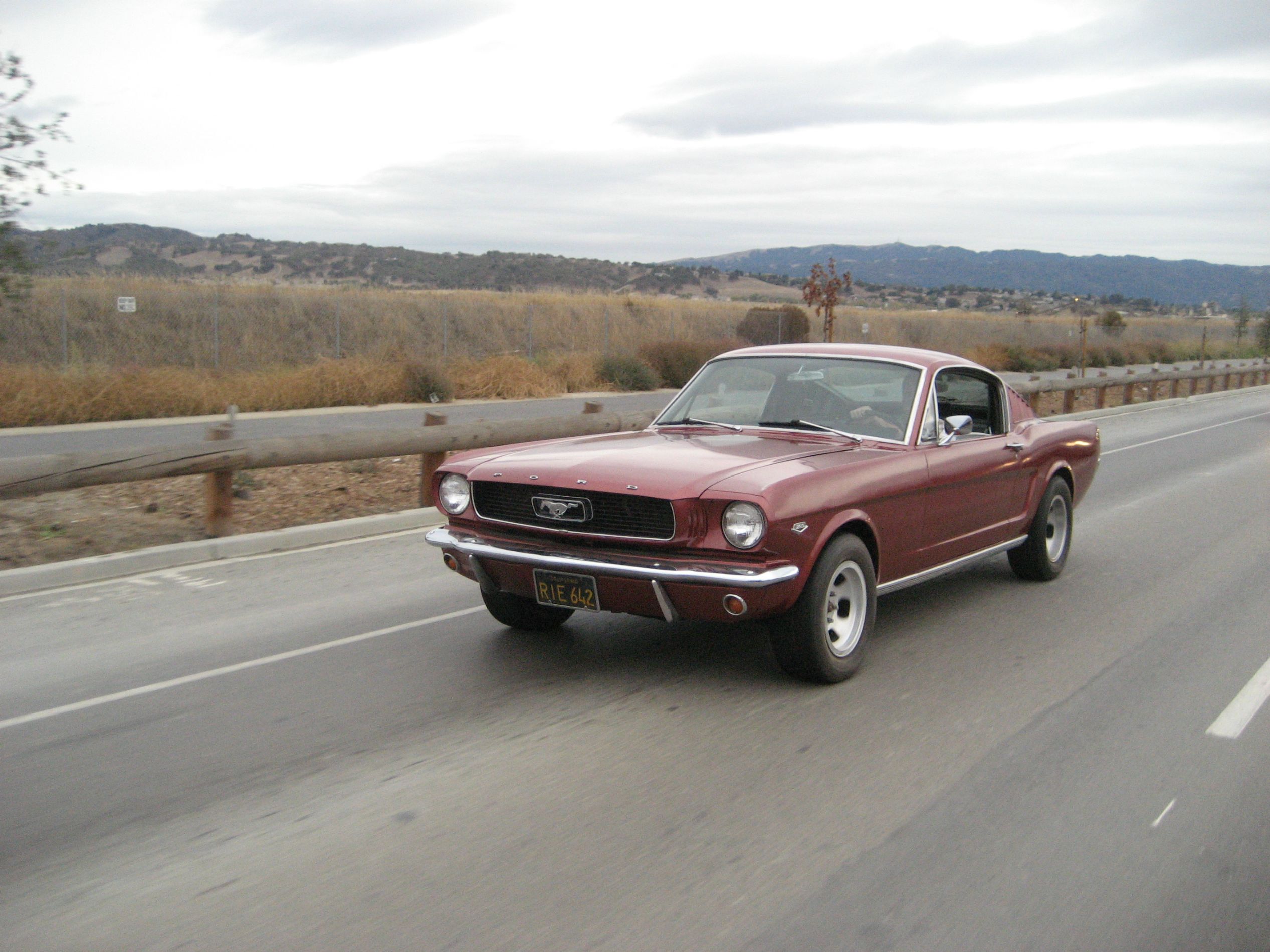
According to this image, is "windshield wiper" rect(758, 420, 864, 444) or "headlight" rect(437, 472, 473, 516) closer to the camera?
"headlight" rect(437, 472, 473, 516)

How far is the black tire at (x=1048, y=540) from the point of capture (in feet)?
26.6

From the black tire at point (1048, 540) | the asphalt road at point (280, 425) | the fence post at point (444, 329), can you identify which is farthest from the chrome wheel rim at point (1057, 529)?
the fence post at point (444, 329)

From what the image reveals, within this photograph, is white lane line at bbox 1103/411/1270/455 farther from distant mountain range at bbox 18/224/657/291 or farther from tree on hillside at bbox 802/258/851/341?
distant mountain range at bbox 18/224/657/291

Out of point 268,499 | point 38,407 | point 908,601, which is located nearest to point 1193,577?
point 908,601

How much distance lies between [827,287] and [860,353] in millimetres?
30665

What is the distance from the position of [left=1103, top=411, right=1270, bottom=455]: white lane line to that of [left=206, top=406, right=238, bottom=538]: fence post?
505 inches

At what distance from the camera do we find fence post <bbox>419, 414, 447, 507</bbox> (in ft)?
36.8

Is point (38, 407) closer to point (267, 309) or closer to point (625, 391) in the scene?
point (625, 391)

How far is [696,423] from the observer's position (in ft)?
23.3

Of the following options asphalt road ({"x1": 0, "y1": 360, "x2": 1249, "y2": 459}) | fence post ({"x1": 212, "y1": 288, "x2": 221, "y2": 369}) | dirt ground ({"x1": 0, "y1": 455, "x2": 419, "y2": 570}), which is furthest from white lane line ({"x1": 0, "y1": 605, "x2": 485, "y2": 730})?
fence post ({"x1": 212, "y1": 288, "x2": 221, "y2": 369})

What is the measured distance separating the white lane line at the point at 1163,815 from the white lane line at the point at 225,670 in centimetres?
414

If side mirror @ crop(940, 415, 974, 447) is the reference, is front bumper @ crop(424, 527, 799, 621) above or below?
below

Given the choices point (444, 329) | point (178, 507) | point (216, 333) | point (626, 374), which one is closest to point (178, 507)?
point (178, 507)

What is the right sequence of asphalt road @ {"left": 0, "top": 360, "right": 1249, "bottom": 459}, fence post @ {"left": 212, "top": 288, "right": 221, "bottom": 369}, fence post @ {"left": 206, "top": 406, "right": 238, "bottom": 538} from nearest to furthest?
1. fence post @ {"left": 206, "top": 406, "right": 238, "bottom": 538}
2. asphalt road @ {"left": 0, "top": 360, "right": 1249, "bottom": 459}
3. fence post @ {"left": 212, "top": 288, "right": 221, "bottom": 369}
